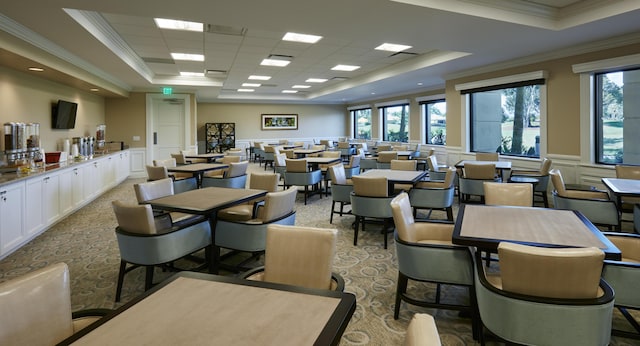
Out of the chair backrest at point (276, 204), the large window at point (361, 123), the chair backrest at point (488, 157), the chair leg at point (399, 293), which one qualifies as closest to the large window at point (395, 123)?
the large window at point (361, 123)

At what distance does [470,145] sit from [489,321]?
793cm

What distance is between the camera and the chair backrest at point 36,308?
1.31 meters

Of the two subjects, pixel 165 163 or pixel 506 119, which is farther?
pixel 506 119

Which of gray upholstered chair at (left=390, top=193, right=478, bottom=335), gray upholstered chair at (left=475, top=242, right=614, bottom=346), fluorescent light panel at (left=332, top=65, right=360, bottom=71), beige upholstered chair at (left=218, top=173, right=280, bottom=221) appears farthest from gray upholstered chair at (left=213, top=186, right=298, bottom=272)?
fluorescent light panel at (left=332, top=65, right=360, bottom=71)

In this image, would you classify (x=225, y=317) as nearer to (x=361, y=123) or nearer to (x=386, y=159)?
(x=386, y=159)

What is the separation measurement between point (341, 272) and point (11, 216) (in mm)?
3891

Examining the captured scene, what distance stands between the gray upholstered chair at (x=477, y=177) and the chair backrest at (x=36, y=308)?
577 cm

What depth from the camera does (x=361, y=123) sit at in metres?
17.9

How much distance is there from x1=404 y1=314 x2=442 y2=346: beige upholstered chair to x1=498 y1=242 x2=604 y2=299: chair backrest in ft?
3.23

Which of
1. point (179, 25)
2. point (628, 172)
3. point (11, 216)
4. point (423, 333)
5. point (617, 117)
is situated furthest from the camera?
point (617, 117)

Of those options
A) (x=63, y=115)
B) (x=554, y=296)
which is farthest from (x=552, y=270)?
(x=63, y=115)

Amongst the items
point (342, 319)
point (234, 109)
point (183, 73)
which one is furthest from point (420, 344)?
point (234, 109)

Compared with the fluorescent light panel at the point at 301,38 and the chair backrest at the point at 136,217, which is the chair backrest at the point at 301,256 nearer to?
the chair backrest at the point at 136,217

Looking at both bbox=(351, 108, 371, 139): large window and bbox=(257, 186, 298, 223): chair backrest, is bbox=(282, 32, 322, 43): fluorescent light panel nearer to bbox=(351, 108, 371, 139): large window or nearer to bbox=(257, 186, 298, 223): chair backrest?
bbox=(257, 186, 298, 223): chair backrest
